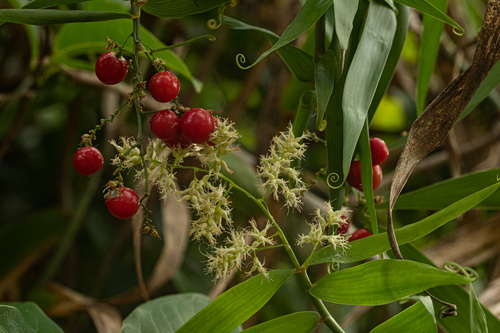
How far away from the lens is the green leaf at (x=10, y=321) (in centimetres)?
43

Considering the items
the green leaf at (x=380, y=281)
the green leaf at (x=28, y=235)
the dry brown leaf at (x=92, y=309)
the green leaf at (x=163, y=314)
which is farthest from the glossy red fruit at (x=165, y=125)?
the green leaf at (x=28, y=235)

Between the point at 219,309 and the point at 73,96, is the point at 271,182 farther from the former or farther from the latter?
the point at 73,96

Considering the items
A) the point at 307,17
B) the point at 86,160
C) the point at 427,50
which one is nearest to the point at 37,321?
the point at 86,160

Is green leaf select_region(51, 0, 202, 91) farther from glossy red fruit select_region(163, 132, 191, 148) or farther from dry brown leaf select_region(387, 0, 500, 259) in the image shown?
dry brown leaf select_region(387, 0, 500, 259)

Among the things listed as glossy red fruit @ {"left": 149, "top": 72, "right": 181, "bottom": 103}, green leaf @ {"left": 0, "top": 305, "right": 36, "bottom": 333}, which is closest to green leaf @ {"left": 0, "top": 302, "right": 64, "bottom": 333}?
green leaf @ {"left": 0, "top": 305, "right": 36, "bottom": 333}

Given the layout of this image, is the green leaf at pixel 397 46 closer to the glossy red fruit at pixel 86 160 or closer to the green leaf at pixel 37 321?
the glossy red fruit at pixel 86 160

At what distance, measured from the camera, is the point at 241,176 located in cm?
80

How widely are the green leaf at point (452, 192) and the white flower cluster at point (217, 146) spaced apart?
29 cm

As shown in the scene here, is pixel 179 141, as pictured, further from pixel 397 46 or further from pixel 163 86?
pixel 397 46

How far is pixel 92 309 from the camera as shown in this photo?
0.79m

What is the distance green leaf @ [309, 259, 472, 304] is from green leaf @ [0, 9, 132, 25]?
310mm

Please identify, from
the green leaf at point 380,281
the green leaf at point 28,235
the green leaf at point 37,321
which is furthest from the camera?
the green leaf at point 28,235

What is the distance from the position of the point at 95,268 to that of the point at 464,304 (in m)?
1.11

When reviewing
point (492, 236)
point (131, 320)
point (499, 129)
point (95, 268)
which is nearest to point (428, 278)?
point (131, 320)
